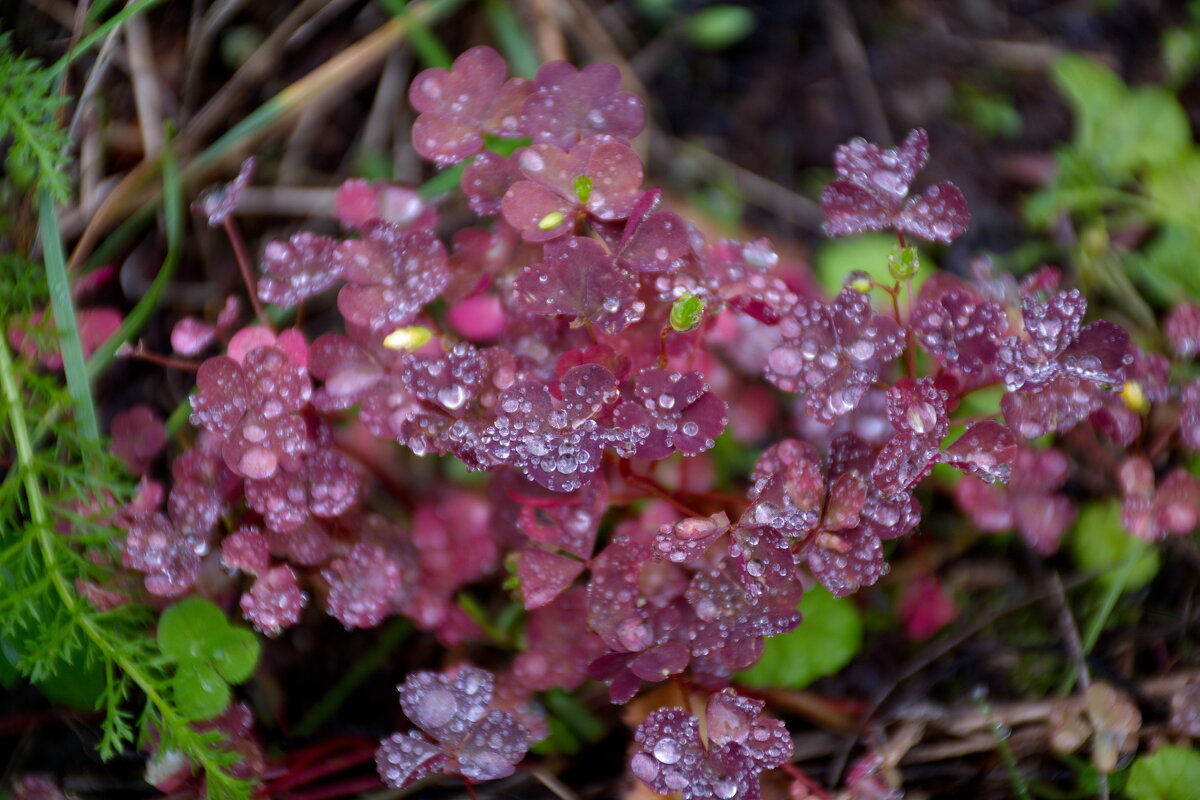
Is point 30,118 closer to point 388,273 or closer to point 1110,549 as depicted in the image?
point 388,273

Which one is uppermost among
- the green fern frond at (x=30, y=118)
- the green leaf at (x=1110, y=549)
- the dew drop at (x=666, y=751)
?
the green fern frond at (x=30, y=118)

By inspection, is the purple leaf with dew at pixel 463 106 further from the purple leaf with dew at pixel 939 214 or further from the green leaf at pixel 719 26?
the green leaf at pixel 719 26

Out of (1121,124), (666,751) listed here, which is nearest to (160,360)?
(666,751)

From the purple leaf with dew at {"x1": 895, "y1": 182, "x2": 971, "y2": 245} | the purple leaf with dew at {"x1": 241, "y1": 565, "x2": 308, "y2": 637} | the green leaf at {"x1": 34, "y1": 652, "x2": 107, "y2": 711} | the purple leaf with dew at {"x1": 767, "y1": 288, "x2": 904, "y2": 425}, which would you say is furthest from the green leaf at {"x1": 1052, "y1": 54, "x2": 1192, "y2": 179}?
the green leaf at {"x1": 34, "y1": 652, "x2": 107, "y2": 711}

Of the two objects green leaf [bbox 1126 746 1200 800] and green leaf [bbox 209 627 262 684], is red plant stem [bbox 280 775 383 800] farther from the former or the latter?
green leaf [bbox 1126 746 1200 800]

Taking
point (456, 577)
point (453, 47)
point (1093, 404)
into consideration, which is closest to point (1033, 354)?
point (1093, 404)

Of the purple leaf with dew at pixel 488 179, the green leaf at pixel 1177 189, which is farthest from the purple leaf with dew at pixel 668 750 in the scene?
the green leaf at pixel 1177 189
